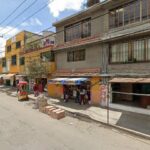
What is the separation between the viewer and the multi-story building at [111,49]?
1625cm

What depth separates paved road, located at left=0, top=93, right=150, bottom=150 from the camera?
9836mm

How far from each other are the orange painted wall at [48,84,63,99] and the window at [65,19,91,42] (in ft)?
18.5

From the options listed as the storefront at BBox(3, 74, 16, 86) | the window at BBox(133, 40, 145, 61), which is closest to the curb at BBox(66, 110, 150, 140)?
the window at BBox(133, 40, 145, 61)

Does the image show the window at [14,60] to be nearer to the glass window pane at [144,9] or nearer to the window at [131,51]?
the window at [131,51]

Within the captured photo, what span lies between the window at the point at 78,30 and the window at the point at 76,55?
61.9 inches

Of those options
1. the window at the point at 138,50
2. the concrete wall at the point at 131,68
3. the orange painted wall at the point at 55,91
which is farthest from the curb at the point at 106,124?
the orange painted wall at the point at 55,91

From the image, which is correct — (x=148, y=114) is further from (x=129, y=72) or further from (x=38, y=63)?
(x=38, y=63)

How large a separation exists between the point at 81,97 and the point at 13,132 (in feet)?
32.0

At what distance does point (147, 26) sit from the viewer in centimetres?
1541

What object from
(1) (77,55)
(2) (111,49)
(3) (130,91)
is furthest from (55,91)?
(2) (111,49)

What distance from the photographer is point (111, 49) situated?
18.8 metres

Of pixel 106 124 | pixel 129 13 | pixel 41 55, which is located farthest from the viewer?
pixel 41 55

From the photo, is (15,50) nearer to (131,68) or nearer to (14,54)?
(14,54)

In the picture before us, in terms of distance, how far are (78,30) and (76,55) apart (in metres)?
2.64
